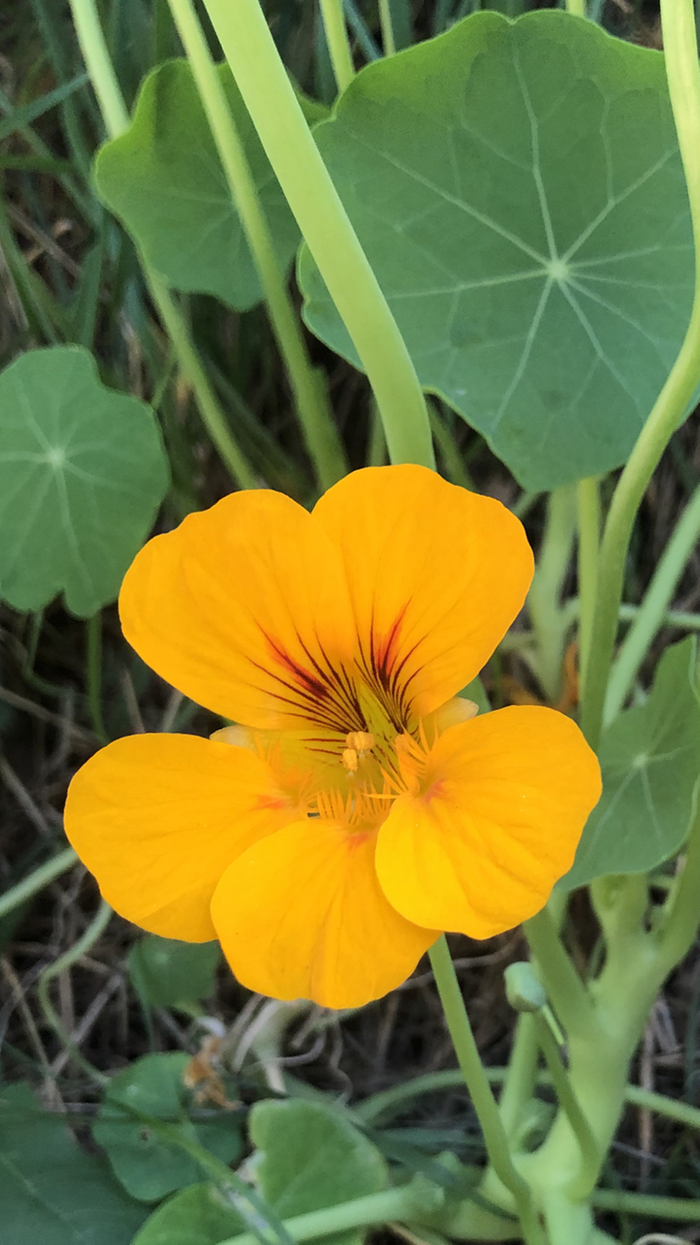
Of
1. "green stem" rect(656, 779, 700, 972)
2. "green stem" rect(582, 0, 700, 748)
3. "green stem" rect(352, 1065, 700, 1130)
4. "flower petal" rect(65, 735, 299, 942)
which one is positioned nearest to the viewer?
"green stem" rect(582, 0, 700, 748)

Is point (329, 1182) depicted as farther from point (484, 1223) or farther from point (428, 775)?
point (428, 775)

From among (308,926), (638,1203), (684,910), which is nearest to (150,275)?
(308,926)

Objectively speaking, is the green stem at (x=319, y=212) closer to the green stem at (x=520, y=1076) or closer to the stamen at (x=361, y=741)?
the stamen at (x=361, y=741)

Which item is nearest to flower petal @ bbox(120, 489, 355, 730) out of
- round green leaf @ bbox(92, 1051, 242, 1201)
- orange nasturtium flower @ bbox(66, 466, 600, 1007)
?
orange nasturtium flower @ bbox(66, 466, 600, 1007)

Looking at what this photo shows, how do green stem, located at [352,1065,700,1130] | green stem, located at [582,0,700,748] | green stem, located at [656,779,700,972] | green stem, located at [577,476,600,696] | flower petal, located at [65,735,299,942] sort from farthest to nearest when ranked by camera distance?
green stem, located at [352,1065,700,1130], green stem, located at [577,476,600,696], green stem, located at [656,779,700,972], flower petal, located at [65,735,299,942], green stem, located at [582,0,700,748]

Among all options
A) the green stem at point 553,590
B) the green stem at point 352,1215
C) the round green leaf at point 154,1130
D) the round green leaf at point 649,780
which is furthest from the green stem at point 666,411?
the round green leaf at point 154,1130

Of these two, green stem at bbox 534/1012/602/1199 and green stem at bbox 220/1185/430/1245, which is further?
green stem at bbox 220/1185/430/1245

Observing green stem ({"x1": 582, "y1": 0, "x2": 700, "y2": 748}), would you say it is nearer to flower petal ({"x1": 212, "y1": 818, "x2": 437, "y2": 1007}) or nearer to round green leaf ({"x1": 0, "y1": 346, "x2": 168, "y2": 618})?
flower petal ({"x1": 212, "y1": 818, "x2": 437, "y2": 1007})
